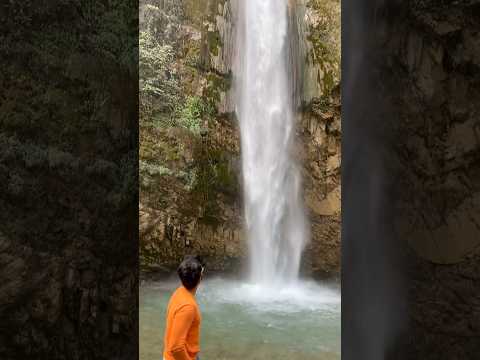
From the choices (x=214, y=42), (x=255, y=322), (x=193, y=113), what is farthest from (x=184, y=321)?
(x=214, y=42)

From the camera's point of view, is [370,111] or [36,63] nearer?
[36,63]

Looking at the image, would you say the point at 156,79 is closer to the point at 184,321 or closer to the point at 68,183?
the point at 184,321

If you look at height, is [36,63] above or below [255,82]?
below

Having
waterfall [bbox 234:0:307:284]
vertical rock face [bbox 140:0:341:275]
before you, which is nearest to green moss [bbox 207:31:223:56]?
vertical rock face [bbox 140:0:341:275]

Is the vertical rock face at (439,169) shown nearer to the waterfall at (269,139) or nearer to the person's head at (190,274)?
the person's head at (190,274)

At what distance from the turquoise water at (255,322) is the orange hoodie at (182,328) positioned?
442 centimetres

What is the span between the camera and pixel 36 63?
1.34 metres

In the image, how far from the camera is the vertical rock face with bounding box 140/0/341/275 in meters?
14.5

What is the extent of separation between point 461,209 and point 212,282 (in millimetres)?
13812

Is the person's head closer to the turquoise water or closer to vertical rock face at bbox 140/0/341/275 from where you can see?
the turquoise water

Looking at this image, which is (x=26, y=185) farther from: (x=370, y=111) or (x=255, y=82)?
(x=255, y=82)

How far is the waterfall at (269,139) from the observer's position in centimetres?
1519

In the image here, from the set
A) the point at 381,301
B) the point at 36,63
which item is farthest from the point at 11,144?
the point at 381,301

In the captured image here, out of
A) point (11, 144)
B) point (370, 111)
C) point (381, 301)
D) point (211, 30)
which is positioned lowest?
point (381, 301)
